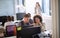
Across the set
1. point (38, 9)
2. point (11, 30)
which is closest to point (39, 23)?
point (38, 9)

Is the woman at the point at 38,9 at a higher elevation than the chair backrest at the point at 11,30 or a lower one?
higher

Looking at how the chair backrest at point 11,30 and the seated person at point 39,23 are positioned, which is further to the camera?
the seated person at point 39,23

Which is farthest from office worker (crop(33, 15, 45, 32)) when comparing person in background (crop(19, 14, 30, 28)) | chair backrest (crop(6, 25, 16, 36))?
chair backrest (crop(6, 25, 16, 36))

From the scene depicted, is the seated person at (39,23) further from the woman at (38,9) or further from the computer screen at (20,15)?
the computer screen at (20,15)

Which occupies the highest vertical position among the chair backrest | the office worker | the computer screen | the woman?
the woman

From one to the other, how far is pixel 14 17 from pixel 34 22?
11.7 inches

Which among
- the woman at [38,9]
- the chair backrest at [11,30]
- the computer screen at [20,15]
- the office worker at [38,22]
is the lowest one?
the chair backrest at [11,30]

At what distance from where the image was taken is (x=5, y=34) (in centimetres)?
188

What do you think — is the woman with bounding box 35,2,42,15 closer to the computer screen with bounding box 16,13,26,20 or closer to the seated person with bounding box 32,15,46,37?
the seated person with bounding box 32,15,46,37

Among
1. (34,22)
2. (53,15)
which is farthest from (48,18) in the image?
(34,22)

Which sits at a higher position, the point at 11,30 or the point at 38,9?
the point at 38,9

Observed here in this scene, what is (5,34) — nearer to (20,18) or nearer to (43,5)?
(20,18)

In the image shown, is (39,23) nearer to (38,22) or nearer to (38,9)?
(38,22)

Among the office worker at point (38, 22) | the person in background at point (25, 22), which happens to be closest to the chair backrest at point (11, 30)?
the person in background at point (25, 22)
